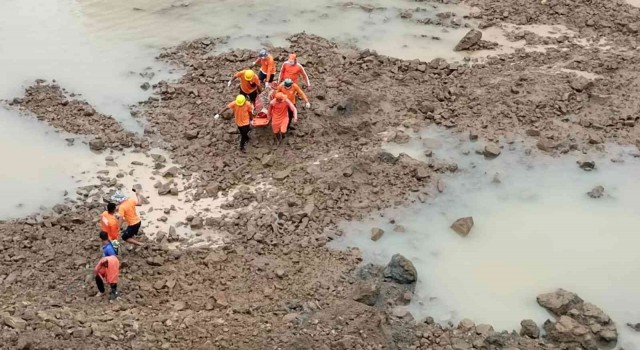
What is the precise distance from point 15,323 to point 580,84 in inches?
455

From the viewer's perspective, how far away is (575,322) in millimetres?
9117

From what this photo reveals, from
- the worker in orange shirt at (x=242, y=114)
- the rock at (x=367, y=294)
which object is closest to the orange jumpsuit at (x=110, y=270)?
the rock at (x=367, y=294)

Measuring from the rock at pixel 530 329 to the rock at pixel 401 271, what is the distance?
168cm

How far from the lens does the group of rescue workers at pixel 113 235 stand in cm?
912

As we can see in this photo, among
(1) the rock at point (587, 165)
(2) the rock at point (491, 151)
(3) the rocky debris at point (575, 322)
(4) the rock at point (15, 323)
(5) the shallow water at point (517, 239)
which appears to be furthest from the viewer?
(2) the rock at point (491, 151)

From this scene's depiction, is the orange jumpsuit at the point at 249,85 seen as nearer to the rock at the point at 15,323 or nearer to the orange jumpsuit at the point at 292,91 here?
the orange jumpsuit at the point at 292,91

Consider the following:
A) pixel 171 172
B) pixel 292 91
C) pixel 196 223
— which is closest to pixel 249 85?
pixel 292 91

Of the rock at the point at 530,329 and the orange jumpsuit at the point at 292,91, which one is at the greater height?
the orange jumpsuit at the point at 292,91

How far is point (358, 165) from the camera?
1204cm

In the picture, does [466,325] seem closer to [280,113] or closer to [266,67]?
[280,113]

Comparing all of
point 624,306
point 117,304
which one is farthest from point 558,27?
point 117,304

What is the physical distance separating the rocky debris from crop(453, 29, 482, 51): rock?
25.3ft

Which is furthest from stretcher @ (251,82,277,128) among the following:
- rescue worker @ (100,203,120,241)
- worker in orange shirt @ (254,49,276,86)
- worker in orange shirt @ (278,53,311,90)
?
rescue worker @ (100,203,120,241)

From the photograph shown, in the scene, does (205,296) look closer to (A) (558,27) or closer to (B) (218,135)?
(B) (218,135)
